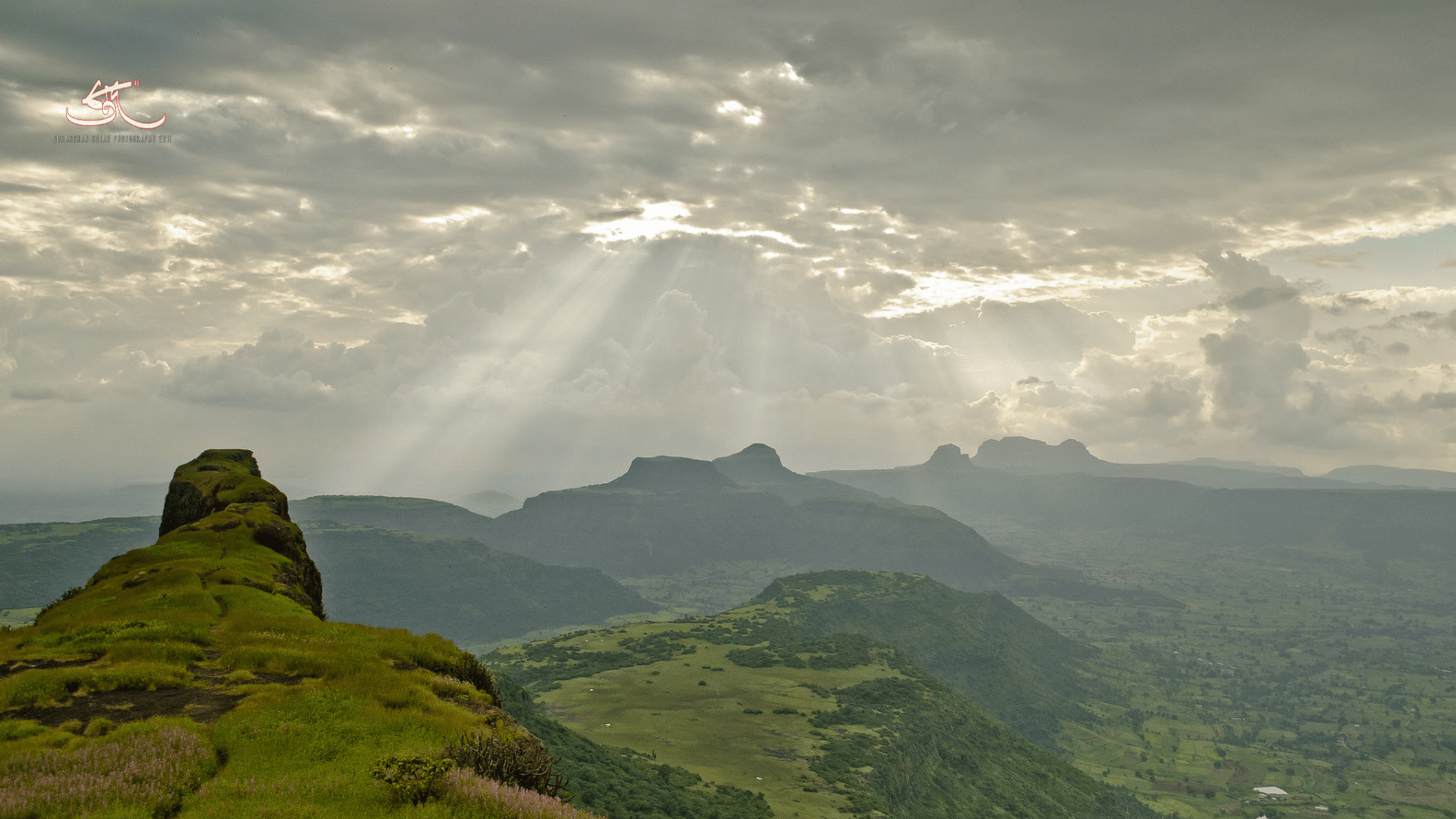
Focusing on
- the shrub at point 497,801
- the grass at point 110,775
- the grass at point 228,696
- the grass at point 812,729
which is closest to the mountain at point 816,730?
the grass at point 812,729

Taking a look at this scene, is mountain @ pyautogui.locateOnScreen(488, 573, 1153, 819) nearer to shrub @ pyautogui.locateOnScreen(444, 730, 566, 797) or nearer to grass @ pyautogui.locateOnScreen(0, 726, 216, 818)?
grass @ pyautogui.locateOnScreen(0, 726, 216, 818)

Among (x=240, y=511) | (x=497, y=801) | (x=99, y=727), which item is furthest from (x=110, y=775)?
(x=240, y=511)

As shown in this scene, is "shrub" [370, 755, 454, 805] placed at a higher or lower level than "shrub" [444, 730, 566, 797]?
higher

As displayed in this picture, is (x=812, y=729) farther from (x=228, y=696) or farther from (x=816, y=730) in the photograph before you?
(x=228, y=696)

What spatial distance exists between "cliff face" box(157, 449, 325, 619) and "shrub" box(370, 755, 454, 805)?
26.3m

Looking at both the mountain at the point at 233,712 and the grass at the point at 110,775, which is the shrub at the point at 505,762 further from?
the grass at the point at 110,775

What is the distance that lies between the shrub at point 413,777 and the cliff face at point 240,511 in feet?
86.2

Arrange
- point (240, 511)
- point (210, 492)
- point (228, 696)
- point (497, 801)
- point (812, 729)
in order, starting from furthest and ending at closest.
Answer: point (812, 729) < point (210, 492) < point (240, 511) < point (228, 696) < point (497, 801)

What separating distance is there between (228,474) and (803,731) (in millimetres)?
105477

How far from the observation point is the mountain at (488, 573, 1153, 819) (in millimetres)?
109688

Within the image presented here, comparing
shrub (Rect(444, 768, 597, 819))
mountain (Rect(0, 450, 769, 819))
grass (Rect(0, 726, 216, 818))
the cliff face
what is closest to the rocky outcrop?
the cliff face

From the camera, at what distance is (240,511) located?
156 feet

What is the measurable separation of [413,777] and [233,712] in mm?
8061

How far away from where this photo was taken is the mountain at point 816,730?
360 ft
